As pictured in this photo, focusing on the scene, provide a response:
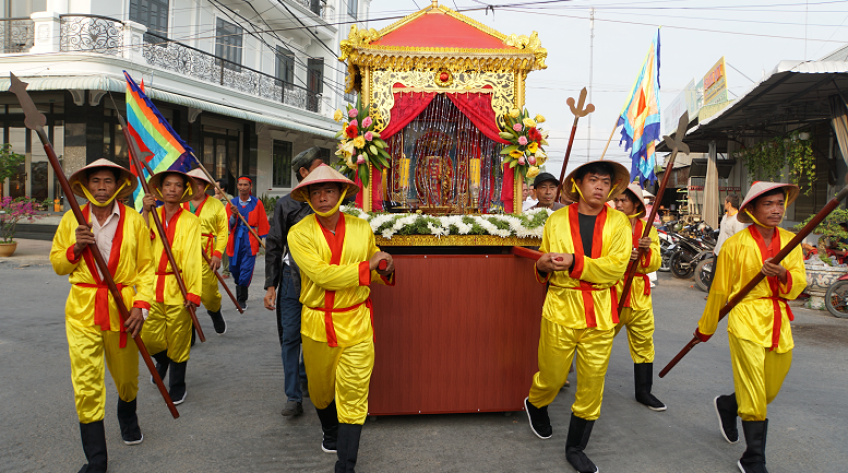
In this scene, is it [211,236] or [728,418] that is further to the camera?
[211,236]

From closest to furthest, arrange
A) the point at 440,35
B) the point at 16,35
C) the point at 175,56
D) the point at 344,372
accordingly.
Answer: the point at 344,372, the point at 440,35, the point at 16,35, the point at 175,56

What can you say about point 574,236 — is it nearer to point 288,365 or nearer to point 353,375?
point 353,375

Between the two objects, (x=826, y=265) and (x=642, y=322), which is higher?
(x=826, y=265)

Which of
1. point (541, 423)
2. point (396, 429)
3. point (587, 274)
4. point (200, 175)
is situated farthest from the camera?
point (200, 175)

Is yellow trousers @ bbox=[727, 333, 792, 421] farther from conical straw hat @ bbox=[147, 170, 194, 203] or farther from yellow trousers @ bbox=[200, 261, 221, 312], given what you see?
yellow trousers @ bbox=[200, 261, 221, 312]

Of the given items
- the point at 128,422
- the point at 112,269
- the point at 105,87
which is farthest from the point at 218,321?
the point at 105,87

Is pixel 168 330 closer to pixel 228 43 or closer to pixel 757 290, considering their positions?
pixel 757 290

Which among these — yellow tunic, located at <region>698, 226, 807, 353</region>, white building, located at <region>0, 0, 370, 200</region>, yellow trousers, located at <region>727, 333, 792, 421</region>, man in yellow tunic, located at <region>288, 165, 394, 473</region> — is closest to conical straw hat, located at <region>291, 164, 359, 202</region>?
man in yellow tunic, located at <region>288, 165, 394, 473</region>

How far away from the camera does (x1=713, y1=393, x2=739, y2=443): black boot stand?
3629 millimetres

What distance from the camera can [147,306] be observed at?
3268 millimetres

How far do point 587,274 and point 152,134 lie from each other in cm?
411

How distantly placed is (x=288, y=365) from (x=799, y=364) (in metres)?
5.08

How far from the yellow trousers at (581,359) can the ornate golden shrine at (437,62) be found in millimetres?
2110

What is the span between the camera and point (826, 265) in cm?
828
